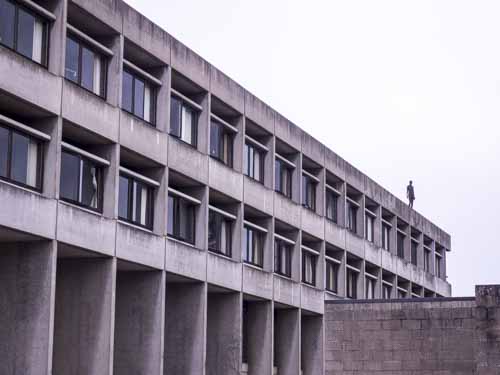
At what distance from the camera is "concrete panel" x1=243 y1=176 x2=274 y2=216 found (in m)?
51.9

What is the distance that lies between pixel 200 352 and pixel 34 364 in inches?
476

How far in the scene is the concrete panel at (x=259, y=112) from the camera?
52438 millimetres

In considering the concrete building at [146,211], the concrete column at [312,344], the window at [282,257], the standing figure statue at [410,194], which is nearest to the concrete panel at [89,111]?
the concrete building at [146,211]

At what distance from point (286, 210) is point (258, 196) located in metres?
3.74

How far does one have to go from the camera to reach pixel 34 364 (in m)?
35.4

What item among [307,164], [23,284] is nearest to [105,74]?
[23,284]

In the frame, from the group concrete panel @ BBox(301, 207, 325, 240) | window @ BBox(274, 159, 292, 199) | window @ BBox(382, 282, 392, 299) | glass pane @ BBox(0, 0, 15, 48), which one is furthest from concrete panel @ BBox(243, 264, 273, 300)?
glass pane @ BBox(0, 0, 15, 48)

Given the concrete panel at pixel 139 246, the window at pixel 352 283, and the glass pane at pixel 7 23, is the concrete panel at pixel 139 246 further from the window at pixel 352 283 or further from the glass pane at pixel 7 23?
the window at pixel 352 283

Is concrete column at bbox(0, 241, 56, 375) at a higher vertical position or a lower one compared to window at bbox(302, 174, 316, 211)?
lower

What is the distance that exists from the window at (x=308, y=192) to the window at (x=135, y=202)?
54.7ft

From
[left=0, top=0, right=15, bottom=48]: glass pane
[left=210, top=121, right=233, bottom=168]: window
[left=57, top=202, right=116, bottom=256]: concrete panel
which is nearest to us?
[left=0, top=0, right=15, bottom=48]: glass pane

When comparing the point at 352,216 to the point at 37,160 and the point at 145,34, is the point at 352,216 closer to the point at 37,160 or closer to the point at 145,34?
the point at 145,34

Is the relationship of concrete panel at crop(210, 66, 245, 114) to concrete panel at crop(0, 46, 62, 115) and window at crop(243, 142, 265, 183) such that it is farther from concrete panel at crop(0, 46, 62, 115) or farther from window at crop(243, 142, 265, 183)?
concrete panel at crop(0, 46, 62, 115)

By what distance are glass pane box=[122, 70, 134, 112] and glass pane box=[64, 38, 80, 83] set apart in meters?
3.48
